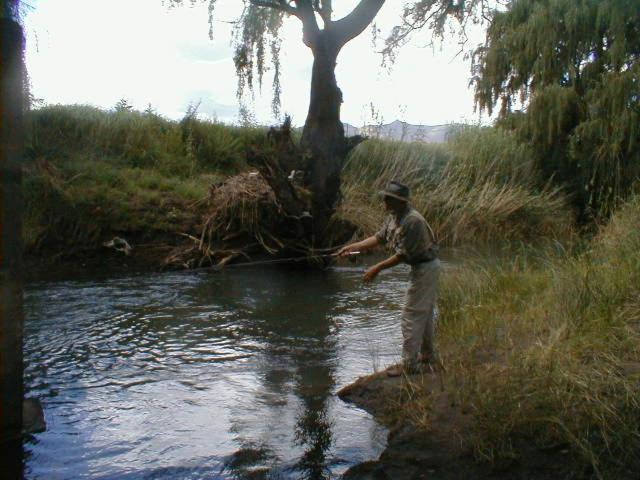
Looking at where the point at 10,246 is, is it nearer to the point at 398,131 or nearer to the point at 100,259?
the point at 100,259

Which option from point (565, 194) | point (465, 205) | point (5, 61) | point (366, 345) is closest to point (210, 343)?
point (366, 345)

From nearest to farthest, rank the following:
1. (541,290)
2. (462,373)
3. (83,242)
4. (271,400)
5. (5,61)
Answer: (5,61) < (462,373) < (271,400) < (541,290) < (83,242)

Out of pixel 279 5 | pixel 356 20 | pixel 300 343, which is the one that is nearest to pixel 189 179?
pixel 279 5

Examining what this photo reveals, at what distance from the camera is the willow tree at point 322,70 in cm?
1548

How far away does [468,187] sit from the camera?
22.7 meters

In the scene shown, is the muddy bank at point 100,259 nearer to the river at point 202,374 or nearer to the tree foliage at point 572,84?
the river at point 202,374

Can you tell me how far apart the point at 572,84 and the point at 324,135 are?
10.2 metres

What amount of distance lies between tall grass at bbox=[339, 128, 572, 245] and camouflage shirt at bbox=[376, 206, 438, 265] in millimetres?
10810

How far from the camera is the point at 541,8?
22.4m

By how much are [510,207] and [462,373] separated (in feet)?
52.2

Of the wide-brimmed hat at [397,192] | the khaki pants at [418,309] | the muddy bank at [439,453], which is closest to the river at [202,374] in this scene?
the muddy bank at [439,453]

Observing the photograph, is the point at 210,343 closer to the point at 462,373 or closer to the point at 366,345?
the point at 366,345

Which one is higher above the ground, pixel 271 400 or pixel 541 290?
pixel 541 290

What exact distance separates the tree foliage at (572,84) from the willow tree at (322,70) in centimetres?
682
